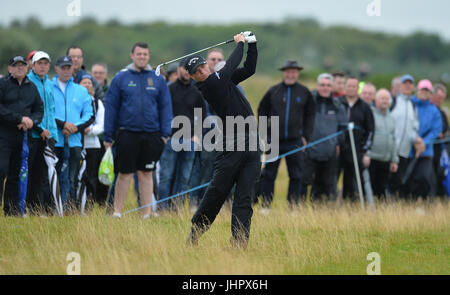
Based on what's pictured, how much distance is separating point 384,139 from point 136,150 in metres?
5.97

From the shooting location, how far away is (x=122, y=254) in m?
7.98

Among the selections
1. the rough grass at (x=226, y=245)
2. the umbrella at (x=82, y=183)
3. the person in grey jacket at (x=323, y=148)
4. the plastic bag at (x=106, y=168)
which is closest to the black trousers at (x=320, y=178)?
the person in grey jacket at (x=323, y=148)

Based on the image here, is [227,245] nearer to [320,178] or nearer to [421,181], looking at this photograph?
[320,178]

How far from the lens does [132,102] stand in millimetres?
11219

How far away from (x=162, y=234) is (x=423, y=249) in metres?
3.59

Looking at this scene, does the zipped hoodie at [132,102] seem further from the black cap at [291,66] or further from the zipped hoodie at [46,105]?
the black cap at [291,66]

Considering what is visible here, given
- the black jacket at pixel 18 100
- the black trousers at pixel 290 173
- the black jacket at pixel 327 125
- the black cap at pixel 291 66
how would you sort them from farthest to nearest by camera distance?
the black jacket at pixel 327 125 < the black cap at pixel 291 66 < the black trousers at pixel 290 173 < the black jacket at pixel 18 100

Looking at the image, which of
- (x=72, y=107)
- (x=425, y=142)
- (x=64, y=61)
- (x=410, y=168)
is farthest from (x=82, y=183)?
(x=425, y=142)

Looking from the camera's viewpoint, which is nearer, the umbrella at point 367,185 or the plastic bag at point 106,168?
the plastic bag at point 106,168

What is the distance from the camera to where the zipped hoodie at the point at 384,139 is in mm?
A: 14836

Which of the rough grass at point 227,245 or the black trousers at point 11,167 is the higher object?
the black trousers at point 11,167

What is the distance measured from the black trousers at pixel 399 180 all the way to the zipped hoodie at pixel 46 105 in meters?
7.88

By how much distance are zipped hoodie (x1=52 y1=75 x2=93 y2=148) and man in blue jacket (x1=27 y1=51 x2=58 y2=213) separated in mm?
338
